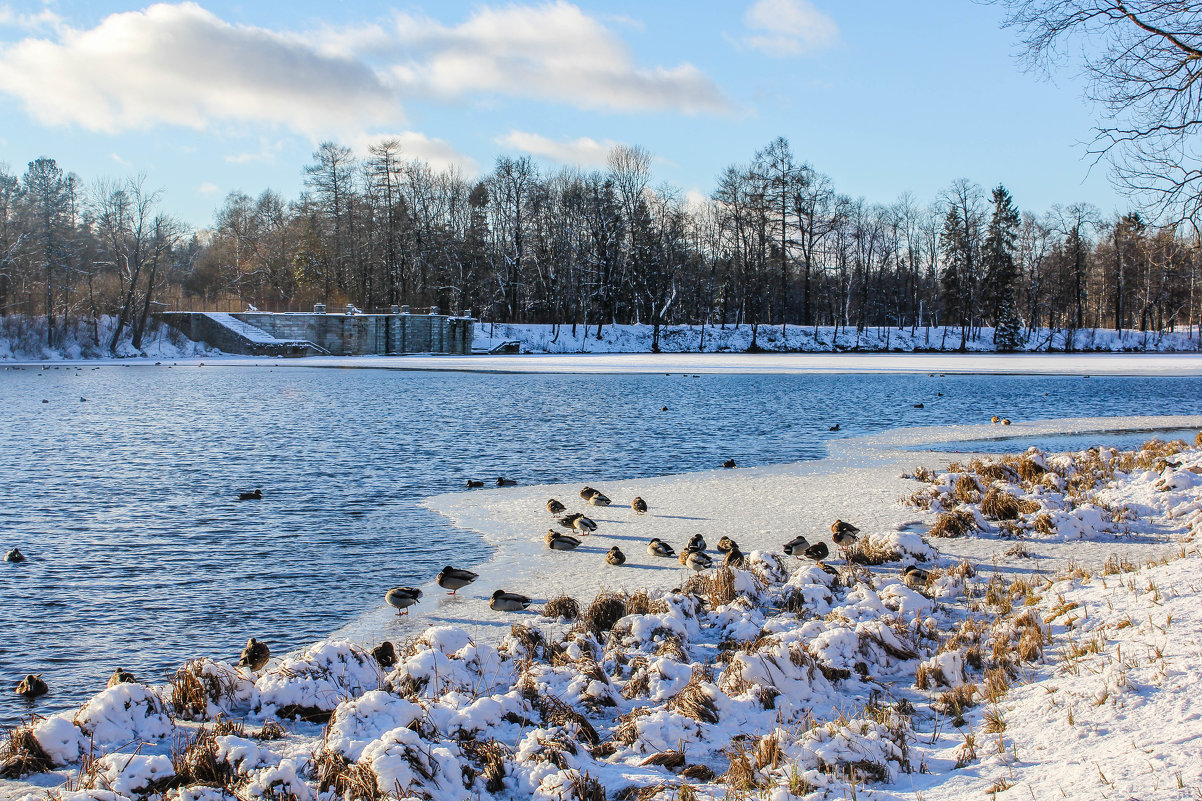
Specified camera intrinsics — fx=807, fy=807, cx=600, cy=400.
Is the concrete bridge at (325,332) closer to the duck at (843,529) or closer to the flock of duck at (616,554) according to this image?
the flock of duck at (616,554)

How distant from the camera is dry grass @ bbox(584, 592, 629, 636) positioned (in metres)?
6.49

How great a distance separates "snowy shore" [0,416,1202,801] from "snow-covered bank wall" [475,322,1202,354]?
61.8 meters

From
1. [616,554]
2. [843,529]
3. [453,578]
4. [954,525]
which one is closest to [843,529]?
[843,529]

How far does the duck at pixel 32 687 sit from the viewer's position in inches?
207

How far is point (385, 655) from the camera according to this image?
225 inches

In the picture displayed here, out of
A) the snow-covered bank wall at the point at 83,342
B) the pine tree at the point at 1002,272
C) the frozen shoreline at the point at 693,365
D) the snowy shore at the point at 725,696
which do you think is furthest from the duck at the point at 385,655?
the pine tree at the point at 1002,272

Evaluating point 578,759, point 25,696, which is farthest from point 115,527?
point 578,759

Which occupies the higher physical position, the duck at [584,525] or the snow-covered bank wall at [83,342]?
the snow-covered bank wall at [83,342]

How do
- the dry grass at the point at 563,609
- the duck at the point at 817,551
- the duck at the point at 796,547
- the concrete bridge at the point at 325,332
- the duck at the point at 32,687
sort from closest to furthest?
the duck at the point at 32,687, the dry grass at the point at 563,609, the duck at the point at 817,551, the duck at the point at 796,547, the concrete bridge at the point at 325,332

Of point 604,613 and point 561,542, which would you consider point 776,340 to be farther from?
point 604,613

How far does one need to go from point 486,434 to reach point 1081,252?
7644 centimetres

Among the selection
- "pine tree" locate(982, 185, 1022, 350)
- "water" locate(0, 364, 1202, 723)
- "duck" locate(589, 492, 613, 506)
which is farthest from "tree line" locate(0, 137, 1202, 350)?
"duck" locate(589, 492, 613, 506)

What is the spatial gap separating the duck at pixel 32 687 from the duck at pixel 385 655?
2.09 m

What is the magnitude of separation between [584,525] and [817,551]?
2613 millimetres
